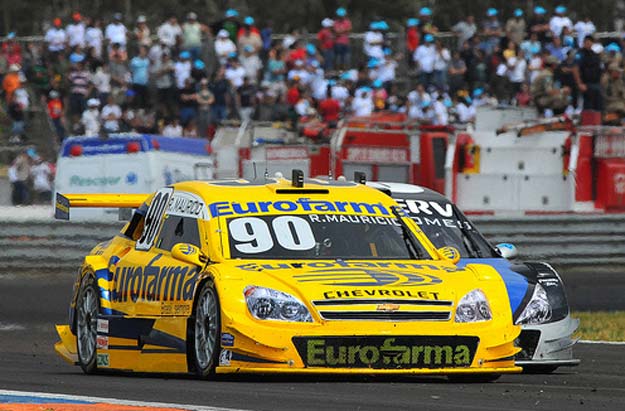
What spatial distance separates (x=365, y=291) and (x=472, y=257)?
9.02 feet

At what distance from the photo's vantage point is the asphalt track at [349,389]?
712 cm

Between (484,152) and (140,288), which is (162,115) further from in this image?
(140,288)

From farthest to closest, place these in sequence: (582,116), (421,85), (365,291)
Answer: (421,85)
(582,116)
(365,291)

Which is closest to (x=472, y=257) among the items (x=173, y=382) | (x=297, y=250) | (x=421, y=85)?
(x=297, y=250)

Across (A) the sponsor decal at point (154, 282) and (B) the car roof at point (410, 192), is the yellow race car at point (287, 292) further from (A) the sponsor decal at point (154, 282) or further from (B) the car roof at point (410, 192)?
(B) the car roof at point (410, 192)

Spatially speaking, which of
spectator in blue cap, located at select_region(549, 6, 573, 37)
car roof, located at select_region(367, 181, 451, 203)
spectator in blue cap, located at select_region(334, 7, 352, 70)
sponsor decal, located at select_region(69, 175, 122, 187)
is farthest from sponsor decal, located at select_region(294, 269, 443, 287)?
spectator in blue cap, located at select_region(334, 7, 352, 70)

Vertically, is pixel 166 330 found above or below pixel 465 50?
below

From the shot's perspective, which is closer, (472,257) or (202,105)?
(472,257)

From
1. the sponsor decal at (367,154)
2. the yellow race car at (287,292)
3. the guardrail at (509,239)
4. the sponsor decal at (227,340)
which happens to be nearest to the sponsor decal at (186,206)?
the yellow race car at (287,292)

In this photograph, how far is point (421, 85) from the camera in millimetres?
27391

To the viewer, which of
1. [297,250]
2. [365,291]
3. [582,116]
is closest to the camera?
[365,291]

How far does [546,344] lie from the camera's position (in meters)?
9.09

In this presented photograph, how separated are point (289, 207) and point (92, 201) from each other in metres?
2.18

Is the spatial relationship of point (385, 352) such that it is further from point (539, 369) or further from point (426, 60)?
point (426, 60)
